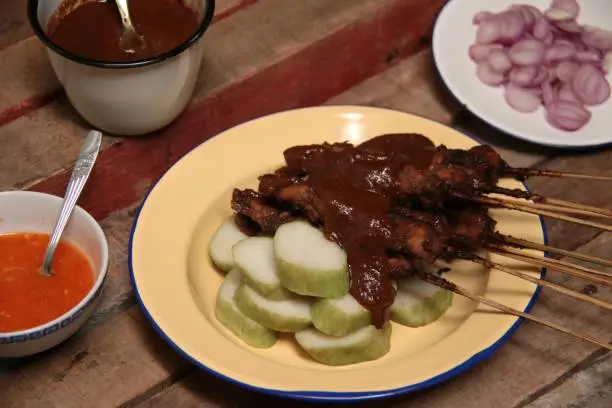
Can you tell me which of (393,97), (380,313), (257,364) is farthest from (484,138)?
(257,364)

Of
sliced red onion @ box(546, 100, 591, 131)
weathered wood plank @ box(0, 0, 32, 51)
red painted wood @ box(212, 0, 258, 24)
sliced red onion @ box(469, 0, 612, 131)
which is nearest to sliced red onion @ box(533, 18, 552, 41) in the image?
sliced red onion @ box(469, 0, 612, 131)

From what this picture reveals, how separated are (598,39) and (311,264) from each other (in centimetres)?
149

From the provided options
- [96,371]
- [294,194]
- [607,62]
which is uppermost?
[294,194]

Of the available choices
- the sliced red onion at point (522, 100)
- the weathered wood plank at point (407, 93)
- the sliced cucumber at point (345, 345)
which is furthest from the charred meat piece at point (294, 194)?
the sliced red onion at point (522, 100)

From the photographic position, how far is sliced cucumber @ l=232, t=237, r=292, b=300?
204cm

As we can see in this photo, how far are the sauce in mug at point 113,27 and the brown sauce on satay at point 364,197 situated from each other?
0.54m

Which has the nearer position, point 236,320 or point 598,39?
point 236,320

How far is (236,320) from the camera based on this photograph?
2.13 metres

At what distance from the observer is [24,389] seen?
2.16m

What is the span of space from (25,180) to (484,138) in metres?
1.38

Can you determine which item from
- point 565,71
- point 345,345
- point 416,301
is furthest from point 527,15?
point 345,345

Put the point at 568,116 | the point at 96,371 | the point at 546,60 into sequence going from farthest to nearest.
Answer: the point at 546,60, the point at 568,116, the point at 96,371

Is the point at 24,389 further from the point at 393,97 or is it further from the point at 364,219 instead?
the point at 393,97

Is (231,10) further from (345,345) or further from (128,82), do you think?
(345,345)
